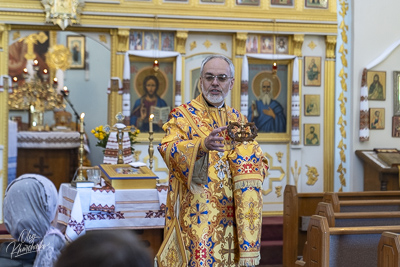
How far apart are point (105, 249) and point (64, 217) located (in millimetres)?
5010

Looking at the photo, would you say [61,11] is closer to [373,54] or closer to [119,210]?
[119,210]

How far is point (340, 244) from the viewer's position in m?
5.14

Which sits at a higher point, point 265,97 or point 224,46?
point 224,46

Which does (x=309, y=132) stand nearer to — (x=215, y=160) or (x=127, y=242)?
(x=215, y=160)

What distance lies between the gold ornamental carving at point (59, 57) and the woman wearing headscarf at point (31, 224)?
10774 millimetres

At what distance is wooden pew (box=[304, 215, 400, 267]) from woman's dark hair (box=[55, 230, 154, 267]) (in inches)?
141

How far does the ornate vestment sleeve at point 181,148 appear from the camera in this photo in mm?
4223

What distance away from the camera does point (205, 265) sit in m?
4.57

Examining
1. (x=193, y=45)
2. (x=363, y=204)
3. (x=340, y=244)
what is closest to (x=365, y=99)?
(x=193, y=45)

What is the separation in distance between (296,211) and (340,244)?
2.46 metres

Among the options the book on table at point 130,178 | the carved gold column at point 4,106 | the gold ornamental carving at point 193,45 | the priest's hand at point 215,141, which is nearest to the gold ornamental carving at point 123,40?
the gold ornamental carving at point 193,45

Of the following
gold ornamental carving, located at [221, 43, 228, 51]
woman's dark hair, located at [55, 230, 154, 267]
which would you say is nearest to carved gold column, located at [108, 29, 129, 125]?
gold ornamental carving, located at [221, 43, 228, 51]

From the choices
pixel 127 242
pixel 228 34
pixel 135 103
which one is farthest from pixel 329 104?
pixel 127 242

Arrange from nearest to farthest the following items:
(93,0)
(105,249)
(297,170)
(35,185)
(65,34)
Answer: (105,249) < (35,185) < (93,0) < (297,170) < (65,34)
